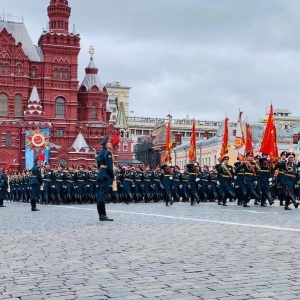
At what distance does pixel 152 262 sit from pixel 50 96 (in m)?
66.7

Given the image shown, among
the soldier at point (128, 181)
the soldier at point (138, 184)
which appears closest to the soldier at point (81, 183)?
the soldier at point (128, 181)

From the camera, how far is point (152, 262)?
23.1 feet

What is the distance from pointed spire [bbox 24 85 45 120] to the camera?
69125 mm

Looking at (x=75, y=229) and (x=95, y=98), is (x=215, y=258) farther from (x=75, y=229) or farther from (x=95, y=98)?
(x=95, y=98)

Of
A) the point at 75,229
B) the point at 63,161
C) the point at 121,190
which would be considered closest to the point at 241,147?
the point at 121,190

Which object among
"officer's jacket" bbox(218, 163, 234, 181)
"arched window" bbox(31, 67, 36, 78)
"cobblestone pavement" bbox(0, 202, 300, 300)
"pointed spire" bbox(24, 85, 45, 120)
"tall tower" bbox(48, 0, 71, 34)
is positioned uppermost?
"tall tower" bbox(48, 0, 71, 34)

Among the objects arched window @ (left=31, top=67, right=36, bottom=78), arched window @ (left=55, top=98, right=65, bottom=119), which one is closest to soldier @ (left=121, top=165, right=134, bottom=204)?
arched window @ (left=55, top=98, right=65, bottom=119)

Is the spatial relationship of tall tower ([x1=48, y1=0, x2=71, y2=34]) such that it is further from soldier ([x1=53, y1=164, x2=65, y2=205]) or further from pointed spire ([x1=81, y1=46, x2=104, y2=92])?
soldier ([x1=53, y1=164, x2=65, y2=205])

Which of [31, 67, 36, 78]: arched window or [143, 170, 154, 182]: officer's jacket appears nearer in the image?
[143, 170, 154, 182]: officer's jacket

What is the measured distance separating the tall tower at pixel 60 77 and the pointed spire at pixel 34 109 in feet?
7.87

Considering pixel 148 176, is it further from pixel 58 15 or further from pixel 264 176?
pixel 58 15

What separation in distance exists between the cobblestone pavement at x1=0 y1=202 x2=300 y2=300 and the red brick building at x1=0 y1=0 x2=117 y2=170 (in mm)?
59402

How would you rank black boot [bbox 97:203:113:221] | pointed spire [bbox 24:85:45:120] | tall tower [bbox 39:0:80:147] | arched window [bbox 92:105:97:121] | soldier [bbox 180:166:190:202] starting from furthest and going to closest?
arched window [bbox 92:105:97:121] < tall tower [bbox 39:0:80:147] < pointed spire [bbox 24:85:45:120] < soldier [bbox 180:166:190:202] < black boot [bbox 97:203:113:221]

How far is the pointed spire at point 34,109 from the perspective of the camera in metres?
69.1
